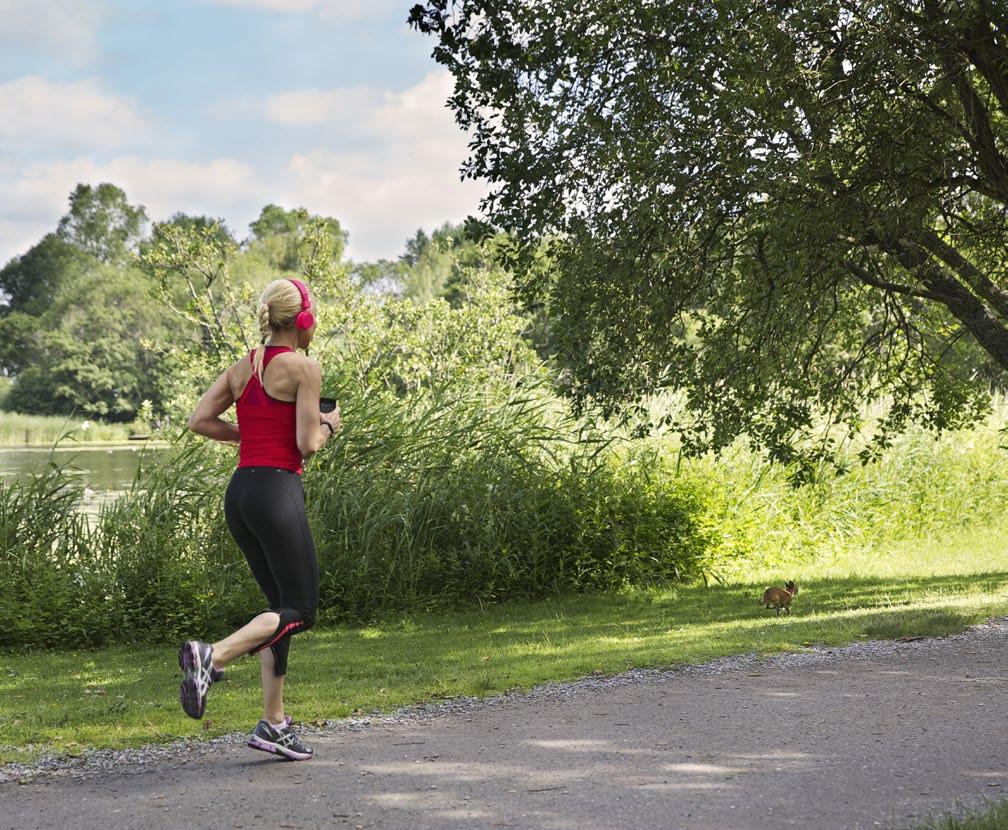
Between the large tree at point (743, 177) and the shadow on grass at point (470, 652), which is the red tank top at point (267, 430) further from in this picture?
the large tree at point (743, 177)

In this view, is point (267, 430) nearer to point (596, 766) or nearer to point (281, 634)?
point (281, 634)

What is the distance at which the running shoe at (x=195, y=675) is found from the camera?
476 centimetres

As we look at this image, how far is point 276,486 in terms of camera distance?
5.00 meters

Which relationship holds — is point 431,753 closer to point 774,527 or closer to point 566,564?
point 566,564

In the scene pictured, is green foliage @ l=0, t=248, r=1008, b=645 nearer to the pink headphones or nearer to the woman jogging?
the woman jogging

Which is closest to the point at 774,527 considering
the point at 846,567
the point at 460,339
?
the point at 846,567

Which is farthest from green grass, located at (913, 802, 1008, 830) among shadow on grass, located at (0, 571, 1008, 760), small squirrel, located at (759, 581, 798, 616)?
small squirrel, located at (759, 581, 798, 616)

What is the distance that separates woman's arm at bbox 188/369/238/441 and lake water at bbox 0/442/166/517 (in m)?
6.04

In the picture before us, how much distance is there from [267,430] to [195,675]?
113 centimetres

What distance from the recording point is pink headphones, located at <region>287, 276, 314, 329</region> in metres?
5.16

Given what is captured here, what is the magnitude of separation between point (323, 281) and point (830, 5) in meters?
12.9

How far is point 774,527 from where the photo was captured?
1416 cm

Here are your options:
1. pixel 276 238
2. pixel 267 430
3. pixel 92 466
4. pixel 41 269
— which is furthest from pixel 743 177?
pixel 41 269

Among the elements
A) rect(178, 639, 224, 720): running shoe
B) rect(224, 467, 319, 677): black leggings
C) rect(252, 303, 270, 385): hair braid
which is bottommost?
rect(178, 639, 224, 720): running shoe
